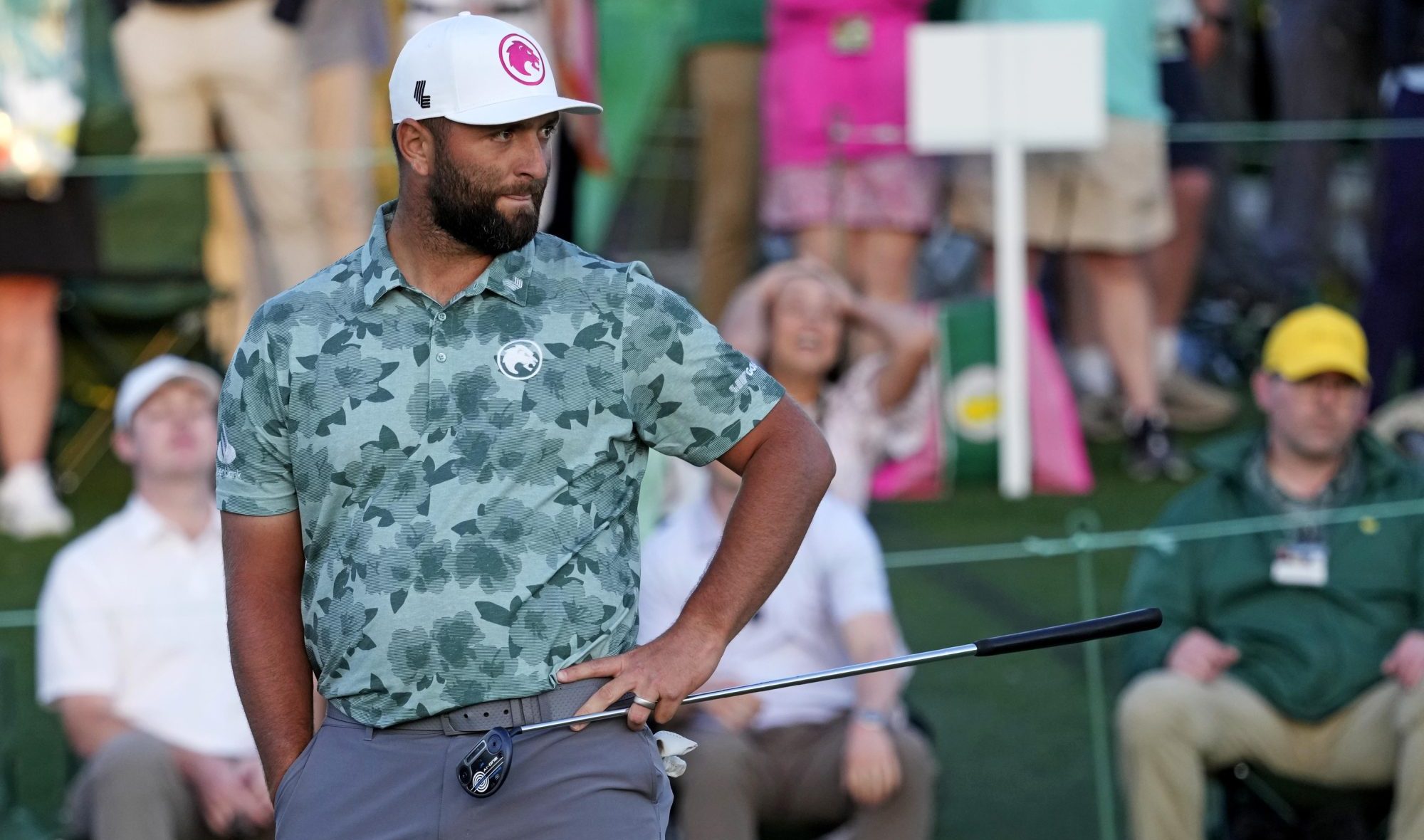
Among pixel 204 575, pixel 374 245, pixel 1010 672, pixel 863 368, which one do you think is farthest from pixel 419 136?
pixel 863 368

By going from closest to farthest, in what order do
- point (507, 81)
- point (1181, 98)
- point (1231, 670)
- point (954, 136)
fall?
point (507, 81)
point (1231, 670)
point (954, 136)
point (1181, 98)

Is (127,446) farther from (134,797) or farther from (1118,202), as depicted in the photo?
(1118,202)

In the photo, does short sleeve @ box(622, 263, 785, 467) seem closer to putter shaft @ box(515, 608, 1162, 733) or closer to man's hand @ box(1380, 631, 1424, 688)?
putter shaft @ box(515, 608, 1162, 733)

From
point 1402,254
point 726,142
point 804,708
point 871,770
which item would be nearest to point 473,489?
point 871,770

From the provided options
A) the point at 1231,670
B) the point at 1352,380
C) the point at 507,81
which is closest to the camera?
the point at 507,81

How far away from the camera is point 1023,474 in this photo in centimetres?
766

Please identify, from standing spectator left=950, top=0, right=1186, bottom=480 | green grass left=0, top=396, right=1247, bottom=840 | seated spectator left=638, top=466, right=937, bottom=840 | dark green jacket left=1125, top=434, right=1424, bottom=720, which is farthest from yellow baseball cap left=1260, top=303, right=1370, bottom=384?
standing spectator left=950, top=0, right=1186, bottom=480

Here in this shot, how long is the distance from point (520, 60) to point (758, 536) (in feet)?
2.56

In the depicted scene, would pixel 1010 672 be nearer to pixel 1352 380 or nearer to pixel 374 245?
pixel 1352 380

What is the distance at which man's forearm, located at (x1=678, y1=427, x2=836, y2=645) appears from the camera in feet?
10.3

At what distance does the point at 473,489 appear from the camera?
3.04m

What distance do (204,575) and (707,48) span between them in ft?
10.8

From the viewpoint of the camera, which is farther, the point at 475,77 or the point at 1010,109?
the point at 1010,109

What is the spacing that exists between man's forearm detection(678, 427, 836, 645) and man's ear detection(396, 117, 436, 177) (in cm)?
66
